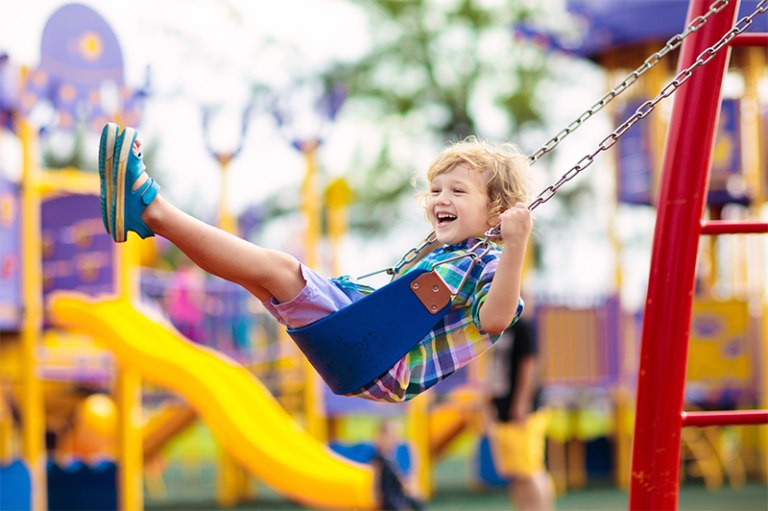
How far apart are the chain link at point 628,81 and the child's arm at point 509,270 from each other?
0.80ft

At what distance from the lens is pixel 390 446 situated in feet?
22.2

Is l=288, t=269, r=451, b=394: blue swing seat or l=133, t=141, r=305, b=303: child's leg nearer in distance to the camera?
l=133, t=141, r=305, b=303: child's leg

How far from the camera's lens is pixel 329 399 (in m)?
8.49

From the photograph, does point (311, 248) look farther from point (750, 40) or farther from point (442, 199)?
point (750, 40)

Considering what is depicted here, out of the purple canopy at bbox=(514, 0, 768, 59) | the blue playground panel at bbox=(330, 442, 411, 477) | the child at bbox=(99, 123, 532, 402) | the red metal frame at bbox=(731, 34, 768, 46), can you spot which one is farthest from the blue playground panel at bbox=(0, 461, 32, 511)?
the purple canopy at bbox=(514, 0, 768, 59)

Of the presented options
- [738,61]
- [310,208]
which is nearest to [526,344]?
[310,208]

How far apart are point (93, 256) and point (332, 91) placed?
2859 mm

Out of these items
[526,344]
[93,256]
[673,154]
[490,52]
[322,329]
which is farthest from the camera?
[490,52]

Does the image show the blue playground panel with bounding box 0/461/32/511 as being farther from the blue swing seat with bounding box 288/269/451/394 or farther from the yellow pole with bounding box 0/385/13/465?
the blue swing seat with bounding box 288/269/451/394

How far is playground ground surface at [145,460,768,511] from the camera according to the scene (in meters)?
7.89

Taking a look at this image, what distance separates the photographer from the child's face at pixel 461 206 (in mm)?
2531

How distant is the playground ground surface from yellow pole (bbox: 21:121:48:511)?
7.84 ft

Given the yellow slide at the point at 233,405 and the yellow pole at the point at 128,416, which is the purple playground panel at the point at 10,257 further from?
the yellow pole at the point at 128,416

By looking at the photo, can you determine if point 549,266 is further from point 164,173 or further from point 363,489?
point 363,489
